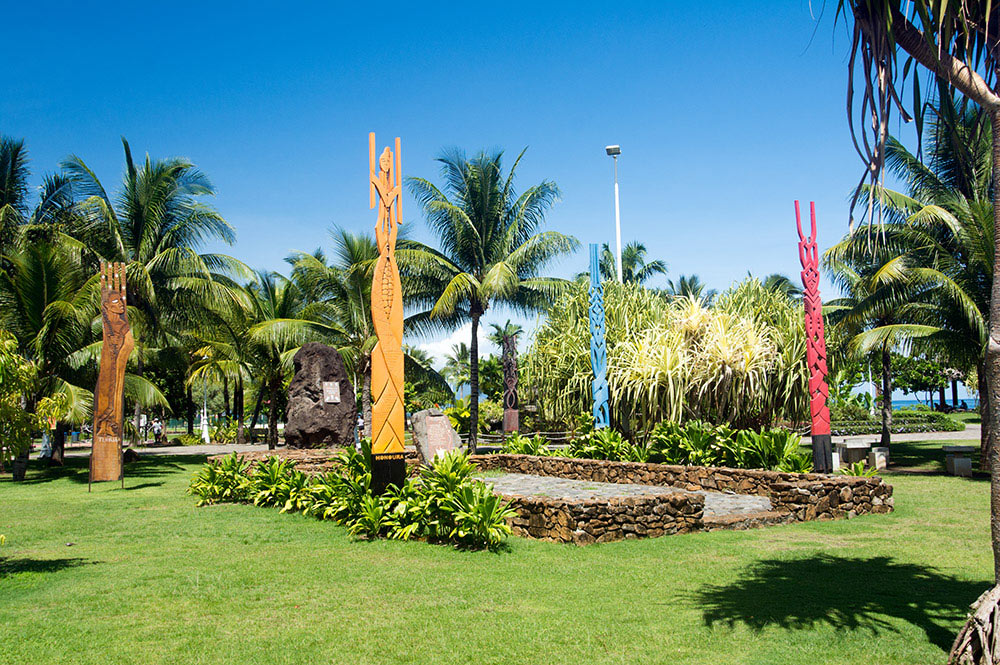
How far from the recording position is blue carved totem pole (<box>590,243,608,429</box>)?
54.2ft

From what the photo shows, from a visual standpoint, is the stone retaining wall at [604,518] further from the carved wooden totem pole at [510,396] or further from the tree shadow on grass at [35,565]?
the carved wooden totem pole at [510,396]

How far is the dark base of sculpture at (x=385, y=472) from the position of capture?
9.78m

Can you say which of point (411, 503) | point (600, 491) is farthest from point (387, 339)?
point (600, 491)

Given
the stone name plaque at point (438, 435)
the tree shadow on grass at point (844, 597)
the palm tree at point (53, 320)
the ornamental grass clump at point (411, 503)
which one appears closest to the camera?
the tree shadow on grass at point (844, 597)

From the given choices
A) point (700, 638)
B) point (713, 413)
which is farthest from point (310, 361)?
point (700, 638)

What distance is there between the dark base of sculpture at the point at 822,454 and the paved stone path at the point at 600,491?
1.07m

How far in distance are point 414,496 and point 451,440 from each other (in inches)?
250

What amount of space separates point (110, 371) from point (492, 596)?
1237 centimetres

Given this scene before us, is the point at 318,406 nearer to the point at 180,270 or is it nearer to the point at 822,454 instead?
the point at 180,270

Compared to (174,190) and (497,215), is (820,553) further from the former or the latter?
(174,190)

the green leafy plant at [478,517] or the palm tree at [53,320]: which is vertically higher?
the palm tree at [53,320]

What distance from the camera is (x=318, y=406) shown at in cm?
1927

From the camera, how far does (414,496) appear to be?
9.38 meters

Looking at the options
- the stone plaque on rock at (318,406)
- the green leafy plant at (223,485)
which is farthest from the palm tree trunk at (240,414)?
the green leafy plant at (223,485)
